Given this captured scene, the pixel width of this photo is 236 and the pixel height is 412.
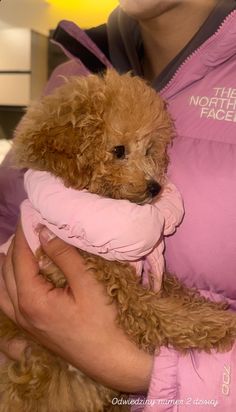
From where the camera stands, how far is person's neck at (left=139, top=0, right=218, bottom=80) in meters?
1.49

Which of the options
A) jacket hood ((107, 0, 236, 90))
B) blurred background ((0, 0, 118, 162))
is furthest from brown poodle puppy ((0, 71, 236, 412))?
blurred background ((0, 0, 118, 162))

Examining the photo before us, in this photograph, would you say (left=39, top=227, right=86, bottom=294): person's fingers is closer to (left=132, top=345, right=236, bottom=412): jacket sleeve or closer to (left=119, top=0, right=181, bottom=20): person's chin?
(left=132, top=345, right=236, bottom=412): jacket sleeve

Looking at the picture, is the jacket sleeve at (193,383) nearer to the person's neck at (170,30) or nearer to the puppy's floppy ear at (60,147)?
the puppy's floppy ear at (60,147)

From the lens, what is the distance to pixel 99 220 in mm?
1079

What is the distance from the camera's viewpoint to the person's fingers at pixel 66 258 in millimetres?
1162

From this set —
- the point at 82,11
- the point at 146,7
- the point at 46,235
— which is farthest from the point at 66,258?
the point at 82,11

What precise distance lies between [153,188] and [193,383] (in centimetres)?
51

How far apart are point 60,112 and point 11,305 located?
0.61 metres

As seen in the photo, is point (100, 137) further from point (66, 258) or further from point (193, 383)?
point (193, 383)

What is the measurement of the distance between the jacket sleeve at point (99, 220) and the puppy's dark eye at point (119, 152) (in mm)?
137

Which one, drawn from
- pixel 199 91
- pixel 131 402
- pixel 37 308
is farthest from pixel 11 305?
pixel 199 91

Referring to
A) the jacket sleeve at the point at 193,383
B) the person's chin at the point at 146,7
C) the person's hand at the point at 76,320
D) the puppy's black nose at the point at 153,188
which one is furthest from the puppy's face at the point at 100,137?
the jacket sleeve at the point at 193,383

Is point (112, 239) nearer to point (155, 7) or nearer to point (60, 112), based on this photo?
point (60, 112)

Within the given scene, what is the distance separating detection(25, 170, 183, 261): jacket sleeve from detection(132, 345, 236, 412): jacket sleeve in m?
0.28
